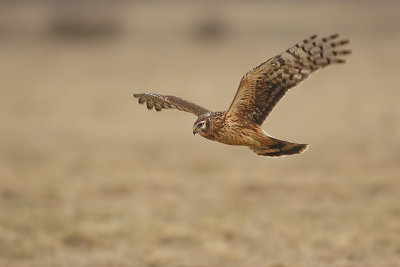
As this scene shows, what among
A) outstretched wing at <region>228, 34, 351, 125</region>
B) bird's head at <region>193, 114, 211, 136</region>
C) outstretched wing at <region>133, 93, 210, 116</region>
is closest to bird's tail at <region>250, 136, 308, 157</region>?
outstretched wing at <region>228, 34, 351, 125</region>

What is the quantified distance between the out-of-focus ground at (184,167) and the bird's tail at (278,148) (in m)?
1.85

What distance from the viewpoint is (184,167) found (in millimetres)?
13289

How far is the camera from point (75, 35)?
117 feet

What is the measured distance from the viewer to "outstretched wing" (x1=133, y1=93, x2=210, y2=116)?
678cm

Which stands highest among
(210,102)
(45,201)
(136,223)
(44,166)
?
(210,102)

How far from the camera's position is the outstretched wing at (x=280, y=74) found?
6148mm

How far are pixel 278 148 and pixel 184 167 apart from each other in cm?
699

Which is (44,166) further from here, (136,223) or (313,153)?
(313,153)

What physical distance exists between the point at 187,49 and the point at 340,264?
24.5 meters

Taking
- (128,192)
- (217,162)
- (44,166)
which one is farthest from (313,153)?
(44,166)

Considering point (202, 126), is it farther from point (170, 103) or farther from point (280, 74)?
point (170, 103)

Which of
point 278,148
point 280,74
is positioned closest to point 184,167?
point 278,148

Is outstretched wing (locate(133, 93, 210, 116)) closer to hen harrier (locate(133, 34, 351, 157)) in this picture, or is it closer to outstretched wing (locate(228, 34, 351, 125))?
hen harrier (locate(133, 34, 351, 157))

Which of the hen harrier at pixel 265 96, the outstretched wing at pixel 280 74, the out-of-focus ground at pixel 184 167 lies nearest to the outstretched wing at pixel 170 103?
the hen harrier at pixel 265 96
